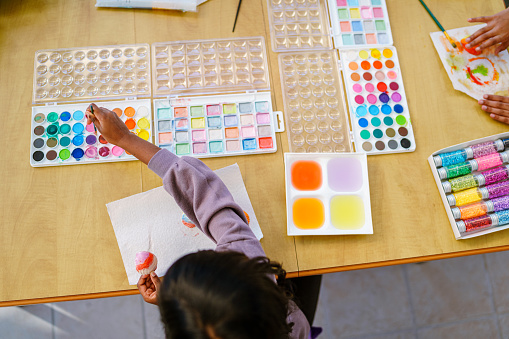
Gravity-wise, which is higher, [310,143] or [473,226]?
[310,143]

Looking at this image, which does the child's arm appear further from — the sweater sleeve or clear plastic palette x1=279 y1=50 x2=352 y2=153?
clear plastic palette x1=279 y1=50 x2=352 y2=153

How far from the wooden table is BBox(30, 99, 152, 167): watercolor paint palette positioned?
26mm

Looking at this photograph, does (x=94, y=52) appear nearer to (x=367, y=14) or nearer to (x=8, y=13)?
(x=8, y=13)

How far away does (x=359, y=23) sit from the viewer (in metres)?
1.26

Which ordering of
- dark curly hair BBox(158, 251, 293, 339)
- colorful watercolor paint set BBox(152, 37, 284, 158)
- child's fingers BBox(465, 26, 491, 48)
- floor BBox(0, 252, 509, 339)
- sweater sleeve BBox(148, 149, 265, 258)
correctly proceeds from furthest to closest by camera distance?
floor BBox(0, 252, 509, 339), child's fingers BBox(465, 26, 491, 48), colorful watercolor paint set BBox(152, 37, 284, 158), sweater sleeve BBox(148, 149, 265, 258), dark curly hair BBox(158, 251, 293, 339)

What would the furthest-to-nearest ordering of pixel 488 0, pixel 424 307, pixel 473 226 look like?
pixel 424 307
pixel 488 0
pixel 473 226

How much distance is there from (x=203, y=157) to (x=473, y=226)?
765 millimetres

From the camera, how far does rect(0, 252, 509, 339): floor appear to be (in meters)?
1.61

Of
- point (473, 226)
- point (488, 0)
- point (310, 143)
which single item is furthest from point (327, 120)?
point (488, 0)

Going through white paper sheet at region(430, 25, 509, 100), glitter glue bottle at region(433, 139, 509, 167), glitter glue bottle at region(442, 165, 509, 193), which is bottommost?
glitter glue bottle at region(442, 165, 509, 193)

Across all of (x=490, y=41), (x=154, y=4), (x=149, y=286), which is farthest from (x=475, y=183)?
(x=154, y=4)

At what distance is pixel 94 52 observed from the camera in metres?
1.19

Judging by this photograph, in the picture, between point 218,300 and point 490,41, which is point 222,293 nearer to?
point 218,300

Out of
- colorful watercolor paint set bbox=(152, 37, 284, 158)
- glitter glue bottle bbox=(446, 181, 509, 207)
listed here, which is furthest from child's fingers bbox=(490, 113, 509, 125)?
colorful watercolor paint set bbox=(152, 37, 284, 158)
